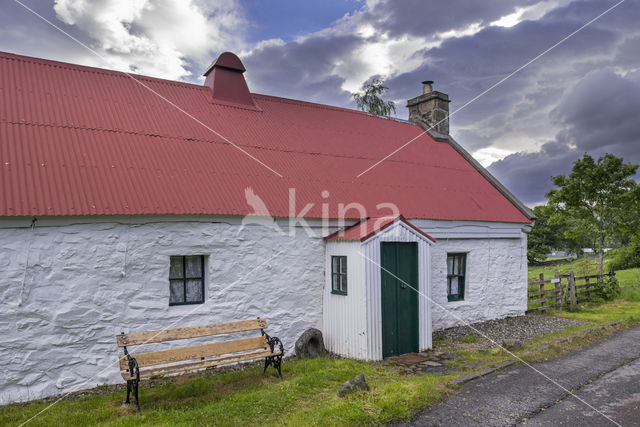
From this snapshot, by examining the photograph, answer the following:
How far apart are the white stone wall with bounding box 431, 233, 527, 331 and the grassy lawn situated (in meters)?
2.86

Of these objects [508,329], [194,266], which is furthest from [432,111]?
[194,266]

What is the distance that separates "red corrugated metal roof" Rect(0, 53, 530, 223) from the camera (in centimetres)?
772

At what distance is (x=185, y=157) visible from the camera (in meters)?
9.51

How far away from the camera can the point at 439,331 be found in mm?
11227

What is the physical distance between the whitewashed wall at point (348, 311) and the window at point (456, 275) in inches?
161

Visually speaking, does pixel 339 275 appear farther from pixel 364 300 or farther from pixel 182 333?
pixel 182 333

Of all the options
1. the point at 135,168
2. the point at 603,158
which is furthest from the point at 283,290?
the point at 603,158

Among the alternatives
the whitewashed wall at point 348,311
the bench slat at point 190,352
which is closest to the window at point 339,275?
the whitewashed wall at point 348,311

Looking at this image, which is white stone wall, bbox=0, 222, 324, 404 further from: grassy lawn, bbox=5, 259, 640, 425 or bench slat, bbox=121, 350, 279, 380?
bench slat, bbox=121, 350, 279, 380

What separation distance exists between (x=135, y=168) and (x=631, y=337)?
1187 cm

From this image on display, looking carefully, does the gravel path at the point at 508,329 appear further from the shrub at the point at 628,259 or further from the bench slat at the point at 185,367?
the shrub at the point at 628,259

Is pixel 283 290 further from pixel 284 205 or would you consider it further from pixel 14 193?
pixel 14 193

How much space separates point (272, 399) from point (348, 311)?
3097 millimetres

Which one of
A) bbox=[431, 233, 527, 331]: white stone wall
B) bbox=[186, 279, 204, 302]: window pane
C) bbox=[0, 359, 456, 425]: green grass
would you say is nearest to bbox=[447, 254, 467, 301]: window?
bbox=[431, 233, 527, 331]: white stone wall
